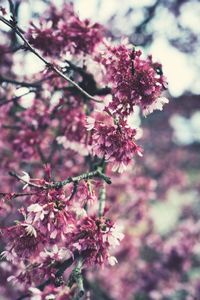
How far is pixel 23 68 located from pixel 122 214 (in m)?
4.09

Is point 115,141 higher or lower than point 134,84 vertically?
lower

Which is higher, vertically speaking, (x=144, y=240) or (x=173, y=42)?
(x=173, y=42)

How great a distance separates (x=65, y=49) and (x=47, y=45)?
175 mm

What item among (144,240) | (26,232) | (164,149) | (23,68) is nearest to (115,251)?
(144,240)

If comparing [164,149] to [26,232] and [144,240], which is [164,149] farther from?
[26,232]

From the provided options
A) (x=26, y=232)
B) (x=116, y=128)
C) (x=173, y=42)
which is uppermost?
(x=173, y=42)

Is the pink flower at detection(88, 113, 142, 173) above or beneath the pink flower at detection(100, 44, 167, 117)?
beneath

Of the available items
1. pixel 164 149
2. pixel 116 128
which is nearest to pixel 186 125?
pixel 164 149

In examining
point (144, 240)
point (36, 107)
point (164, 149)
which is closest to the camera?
point (36, 107)

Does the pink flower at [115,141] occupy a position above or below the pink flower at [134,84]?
below

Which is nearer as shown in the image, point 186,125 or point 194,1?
point 194,1

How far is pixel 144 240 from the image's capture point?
1001 cm

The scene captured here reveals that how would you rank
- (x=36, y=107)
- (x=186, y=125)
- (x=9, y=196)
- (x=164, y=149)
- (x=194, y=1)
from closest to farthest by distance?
(x=9, y=196), (x=36, y=107), (x=194, y=1), (x=164, y=149), (x=186, y=125)

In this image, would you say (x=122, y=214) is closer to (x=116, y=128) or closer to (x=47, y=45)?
→ (x=47, y=45)
